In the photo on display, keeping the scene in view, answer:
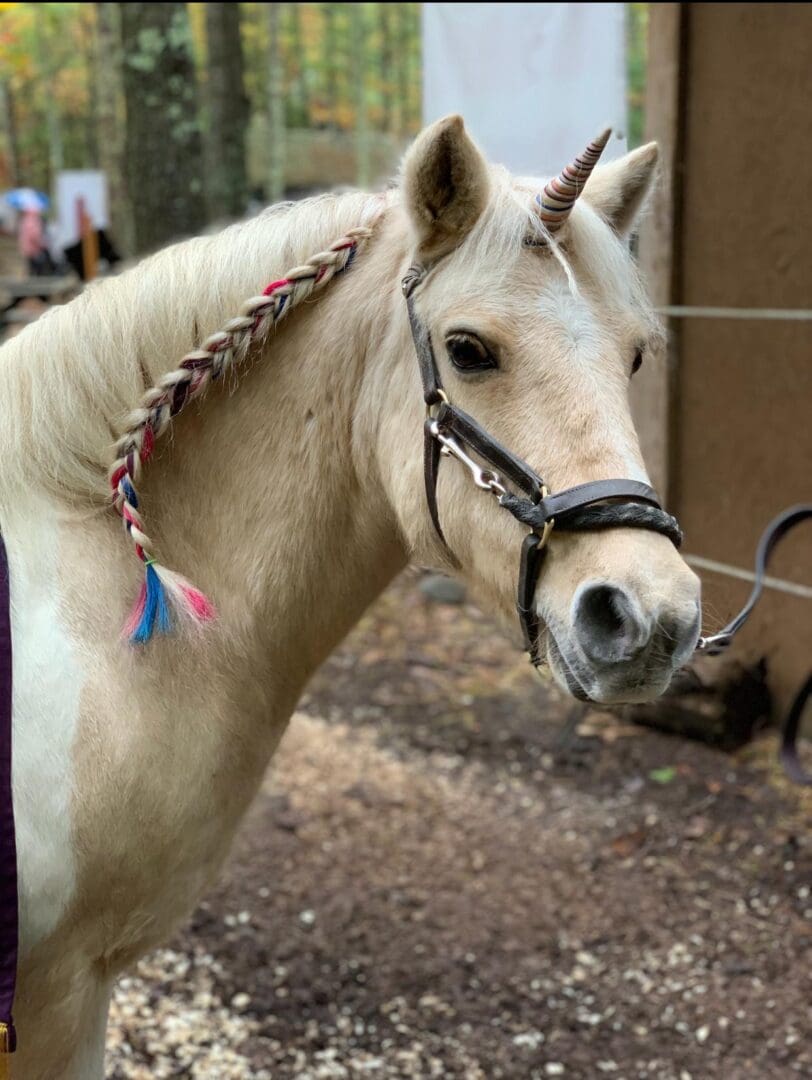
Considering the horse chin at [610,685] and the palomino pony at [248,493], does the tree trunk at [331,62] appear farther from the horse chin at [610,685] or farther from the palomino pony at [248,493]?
the horse chin at [610,685]

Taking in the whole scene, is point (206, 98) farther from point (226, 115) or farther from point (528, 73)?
point (528, 73)

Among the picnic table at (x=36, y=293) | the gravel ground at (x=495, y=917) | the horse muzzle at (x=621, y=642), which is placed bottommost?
the gravel ground at (x=495, y=917)

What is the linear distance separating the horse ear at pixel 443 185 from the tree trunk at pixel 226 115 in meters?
5.86

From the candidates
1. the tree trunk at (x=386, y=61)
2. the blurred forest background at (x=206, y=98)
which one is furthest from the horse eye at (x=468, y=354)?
the tree trunk at (x=386, y=61)

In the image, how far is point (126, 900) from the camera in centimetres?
183

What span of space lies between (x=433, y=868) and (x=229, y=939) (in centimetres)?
91

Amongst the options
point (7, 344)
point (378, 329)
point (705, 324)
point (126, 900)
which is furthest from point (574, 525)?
Result: point (705, 324)

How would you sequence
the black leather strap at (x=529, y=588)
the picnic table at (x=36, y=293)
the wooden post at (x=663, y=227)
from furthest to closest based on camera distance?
the picnic table at (x=36, y=293), the wooden post at (x=663, y=227), the black leather strap at (x=529, y=588)

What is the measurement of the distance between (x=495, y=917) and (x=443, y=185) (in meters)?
2.91

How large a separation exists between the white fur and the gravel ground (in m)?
1.62

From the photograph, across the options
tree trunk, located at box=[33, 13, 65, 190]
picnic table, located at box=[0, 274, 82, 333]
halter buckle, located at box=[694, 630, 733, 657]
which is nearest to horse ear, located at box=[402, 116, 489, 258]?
halter buckle, located at box=[694, 630, 733, 657]

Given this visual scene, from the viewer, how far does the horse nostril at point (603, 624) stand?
151 cm

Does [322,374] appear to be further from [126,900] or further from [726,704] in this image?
[726,704]

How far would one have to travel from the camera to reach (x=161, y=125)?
604 cm
